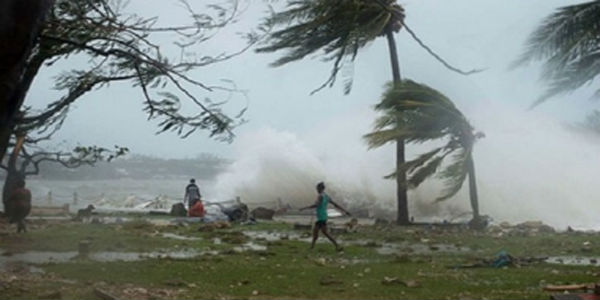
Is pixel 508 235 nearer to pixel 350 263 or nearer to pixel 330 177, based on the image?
pixel 350 263

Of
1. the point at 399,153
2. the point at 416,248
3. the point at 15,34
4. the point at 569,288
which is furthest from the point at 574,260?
the point at 15,34

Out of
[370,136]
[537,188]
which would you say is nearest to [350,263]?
[370,136]

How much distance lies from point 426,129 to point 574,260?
8.83 meters

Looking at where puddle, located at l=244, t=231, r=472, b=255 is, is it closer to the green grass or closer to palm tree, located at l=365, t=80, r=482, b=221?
the green grass

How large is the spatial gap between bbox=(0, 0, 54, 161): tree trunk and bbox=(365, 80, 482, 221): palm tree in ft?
54.6

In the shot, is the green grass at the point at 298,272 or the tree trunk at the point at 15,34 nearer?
the tree trunk at the point at 15,34

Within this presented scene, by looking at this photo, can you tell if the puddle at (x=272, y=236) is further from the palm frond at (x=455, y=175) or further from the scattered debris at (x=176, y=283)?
the scattered debris at (x=176, y=283)

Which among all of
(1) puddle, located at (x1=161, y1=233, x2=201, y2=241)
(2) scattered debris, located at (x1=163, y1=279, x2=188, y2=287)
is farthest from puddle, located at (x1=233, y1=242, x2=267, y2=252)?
(2) scattered debris, located at (x1=163, y1=279, x2=188, y2=287)

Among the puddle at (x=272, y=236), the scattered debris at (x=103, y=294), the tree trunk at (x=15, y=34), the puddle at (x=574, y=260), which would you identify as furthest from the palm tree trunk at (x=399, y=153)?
the tree trunk at (x=15, y=34)

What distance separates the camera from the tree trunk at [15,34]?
478 cm

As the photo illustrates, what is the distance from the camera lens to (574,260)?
1307 cm

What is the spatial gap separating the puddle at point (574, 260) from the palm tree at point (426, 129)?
24.3 feet

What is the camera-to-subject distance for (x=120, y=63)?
Result: 7.47m

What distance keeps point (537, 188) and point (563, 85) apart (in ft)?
80.8
